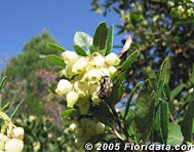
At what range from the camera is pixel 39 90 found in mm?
20984

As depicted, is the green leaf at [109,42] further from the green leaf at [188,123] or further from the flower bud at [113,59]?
the green leaf at [188,123]

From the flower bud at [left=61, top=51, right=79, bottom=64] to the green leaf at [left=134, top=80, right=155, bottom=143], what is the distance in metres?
0.15

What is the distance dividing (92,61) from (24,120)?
301 centimetres

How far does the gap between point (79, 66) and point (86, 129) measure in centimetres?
14

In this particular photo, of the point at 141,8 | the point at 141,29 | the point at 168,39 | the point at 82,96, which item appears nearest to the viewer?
the point at 82,96

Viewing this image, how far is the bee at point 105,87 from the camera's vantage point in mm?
768

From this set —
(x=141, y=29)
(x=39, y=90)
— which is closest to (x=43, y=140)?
(x=141, y=29)

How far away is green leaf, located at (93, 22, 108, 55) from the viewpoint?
84cm

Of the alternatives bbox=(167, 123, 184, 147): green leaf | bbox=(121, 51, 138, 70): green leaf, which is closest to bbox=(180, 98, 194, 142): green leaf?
bbox=(167, 123, 184, 147): green leaf

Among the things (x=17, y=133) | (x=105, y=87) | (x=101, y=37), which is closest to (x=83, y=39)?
(x=101, y=37)

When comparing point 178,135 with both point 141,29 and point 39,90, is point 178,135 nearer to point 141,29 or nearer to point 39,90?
point 141,29

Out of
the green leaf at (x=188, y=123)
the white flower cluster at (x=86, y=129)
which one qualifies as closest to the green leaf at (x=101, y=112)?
the white flower cluster at (x=86, y=129)

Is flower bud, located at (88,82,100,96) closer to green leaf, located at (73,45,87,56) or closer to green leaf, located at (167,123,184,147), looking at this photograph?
green leaf, located at (73,45,87,56)

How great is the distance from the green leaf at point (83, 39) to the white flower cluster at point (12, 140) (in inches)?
10.1
